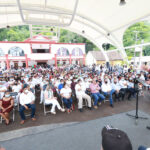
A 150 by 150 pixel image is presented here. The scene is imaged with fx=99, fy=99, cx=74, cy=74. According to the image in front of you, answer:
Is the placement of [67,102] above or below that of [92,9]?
below

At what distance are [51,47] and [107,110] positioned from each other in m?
19.1

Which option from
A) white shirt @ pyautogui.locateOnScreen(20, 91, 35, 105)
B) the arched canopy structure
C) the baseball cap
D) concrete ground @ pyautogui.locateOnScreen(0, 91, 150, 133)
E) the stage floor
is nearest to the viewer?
the baseball cap

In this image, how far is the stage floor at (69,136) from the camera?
102 inches

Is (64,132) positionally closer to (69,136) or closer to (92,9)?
(69,136)

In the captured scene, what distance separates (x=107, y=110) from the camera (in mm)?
4672

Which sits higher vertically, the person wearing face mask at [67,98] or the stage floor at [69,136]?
the person wearing face mask at [67,98]

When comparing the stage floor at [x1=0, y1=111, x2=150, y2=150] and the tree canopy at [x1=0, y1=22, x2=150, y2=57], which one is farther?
the tree canopy at [x1=0, y1=22, x2=150, y2=57]

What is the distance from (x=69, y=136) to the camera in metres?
2.92

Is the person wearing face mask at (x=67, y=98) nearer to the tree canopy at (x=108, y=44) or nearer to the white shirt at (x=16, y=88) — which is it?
the white shirt at (x=16, y=88)

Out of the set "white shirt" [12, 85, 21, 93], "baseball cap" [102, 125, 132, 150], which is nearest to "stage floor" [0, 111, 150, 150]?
"baseball cap" [102, 125, 132, 150]

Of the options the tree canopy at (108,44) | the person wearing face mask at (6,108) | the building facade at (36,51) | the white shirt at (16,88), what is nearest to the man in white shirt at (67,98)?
the person wearing face mask at (6,108)

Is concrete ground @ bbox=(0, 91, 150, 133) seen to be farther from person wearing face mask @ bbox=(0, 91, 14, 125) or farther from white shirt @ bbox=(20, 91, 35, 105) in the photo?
white shirt @ bbox=(20, 91, 35, 105)

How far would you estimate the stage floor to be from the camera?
2.60m

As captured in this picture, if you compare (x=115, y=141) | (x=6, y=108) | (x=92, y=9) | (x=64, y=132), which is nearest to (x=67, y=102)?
(x=64, y=132)
